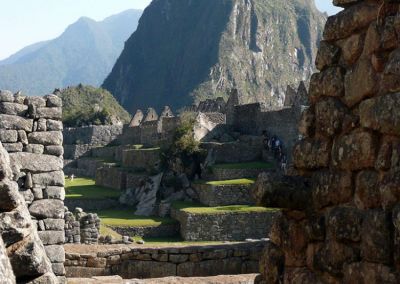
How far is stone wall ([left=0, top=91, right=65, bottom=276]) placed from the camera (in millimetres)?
9219

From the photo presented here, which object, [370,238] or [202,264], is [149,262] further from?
[370,238]

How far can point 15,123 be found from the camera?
9.39m

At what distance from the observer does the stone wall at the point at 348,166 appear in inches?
152

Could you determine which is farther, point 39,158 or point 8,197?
point 39,158

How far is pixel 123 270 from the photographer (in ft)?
35.7

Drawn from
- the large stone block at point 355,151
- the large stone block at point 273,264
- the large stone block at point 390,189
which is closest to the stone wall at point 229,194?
the large stone block at point 273,264

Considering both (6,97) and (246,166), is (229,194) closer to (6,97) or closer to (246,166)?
(246,166)

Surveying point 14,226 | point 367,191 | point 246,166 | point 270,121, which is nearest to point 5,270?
point 14,226

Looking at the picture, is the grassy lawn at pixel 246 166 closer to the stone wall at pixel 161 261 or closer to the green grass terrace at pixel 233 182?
the green grass terrace at pixel 233 182

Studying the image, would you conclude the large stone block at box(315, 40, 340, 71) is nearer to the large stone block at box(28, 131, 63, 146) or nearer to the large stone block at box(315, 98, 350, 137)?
the large stone block at box(315, 98, 350, 137)

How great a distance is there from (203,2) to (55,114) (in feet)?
617

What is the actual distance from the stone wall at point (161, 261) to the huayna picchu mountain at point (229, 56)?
13257 centimetres

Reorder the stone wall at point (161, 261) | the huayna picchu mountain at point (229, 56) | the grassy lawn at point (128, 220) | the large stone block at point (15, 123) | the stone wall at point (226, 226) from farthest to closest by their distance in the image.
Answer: the huayna picchu mountain at point (229, 56)
the grassy lawn at point (128, 220)
the stone wall at point (226, 226)
the stone wall at point (161, 261)
the large stone block at point (15, 123)

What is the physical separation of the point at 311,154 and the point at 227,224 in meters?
22.3
